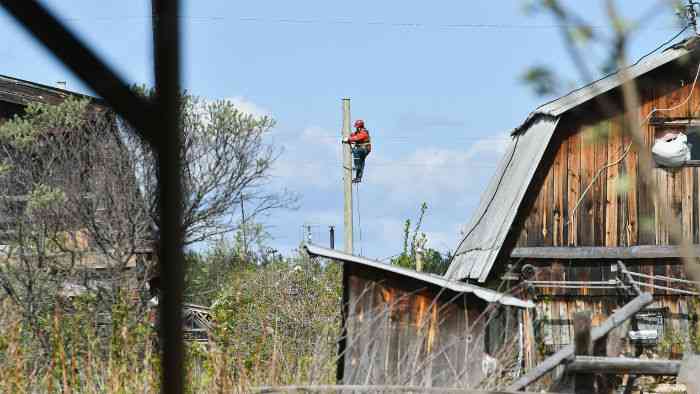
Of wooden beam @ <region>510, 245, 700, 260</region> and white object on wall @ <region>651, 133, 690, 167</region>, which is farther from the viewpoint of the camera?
wooden beam @ <region>510, 245, 700, 260</region>

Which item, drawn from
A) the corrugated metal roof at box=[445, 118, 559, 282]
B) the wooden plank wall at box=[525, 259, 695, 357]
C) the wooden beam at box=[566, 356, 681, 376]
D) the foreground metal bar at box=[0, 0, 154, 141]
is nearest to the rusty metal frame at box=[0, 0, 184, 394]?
the foreground metal bar at box=[0, 0, 154, 141]

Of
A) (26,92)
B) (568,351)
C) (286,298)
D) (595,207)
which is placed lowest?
(286,298)

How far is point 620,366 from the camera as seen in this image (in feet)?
27.0

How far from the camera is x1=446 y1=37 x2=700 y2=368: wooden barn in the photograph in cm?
1455

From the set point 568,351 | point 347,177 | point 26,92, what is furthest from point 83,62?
point 347,177

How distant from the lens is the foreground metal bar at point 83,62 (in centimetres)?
72

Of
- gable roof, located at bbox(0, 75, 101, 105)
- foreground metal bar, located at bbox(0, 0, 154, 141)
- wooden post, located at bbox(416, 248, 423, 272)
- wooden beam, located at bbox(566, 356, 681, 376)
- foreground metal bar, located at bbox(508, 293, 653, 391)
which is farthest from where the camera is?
wooden post, located at bbox(416, 248, 423, 272)

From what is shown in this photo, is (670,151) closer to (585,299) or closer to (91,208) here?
(585,299)

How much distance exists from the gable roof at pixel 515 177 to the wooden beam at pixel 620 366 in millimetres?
5143

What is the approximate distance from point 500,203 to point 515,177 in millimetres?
562

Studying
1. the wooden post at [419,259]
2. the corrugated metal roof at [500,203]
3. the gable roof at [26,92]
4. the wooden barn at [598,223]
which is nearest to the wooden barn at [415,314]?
the corrugated metal roof at [500,203]

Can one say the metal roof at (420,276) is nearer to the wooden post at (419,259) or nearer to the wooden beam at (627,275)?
the wooden beam at (627,275)

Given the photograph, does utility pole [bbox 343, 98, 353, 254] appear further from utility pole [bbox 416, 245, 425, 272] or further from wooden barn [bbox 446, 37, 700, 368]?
wooden barn [bbox 446, 37, 700, 368]

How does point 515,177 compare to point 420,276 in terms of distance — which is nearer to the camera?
point 420,276
